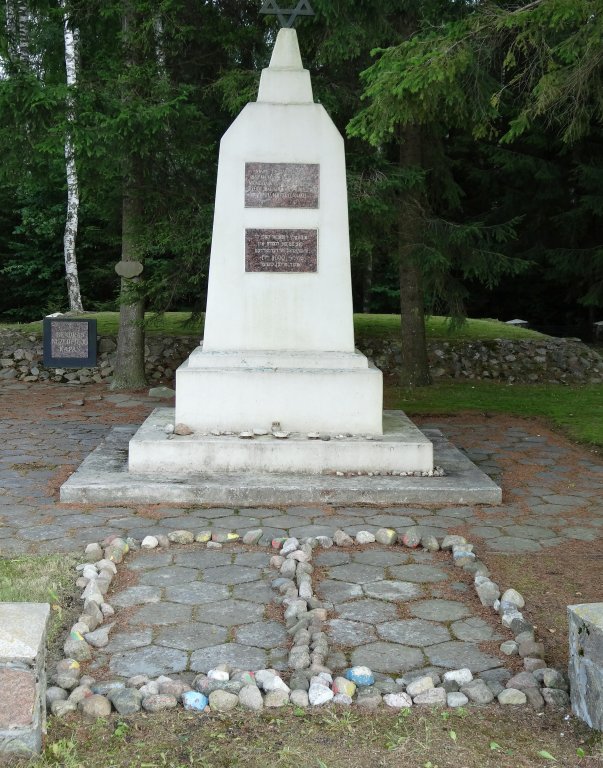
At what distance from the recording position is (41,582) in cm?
462

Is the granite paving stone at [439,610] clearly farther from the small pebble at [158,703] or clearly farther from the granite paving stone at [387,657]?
the small pebble at [158,703]

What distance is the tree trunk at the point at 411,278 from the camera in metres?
12.3

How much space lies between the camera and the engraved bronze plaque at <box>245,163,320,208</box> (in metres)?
7.61

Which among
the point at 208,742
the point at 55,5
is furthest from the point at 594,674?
the point at 55,5

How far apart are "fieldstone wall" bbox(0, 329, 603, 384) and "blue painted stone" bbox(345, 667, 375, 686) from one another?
34.4 feet

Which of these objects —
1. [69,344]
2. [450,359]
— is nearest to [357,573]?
[69,344]

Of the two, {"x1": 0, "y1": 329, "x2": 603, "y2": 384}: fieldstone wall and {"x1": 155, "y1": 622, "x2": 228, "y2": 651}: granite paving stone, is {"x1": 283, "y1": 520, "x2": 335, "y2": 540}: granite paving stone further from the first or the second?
{"x1": 0, "y1": 329, "x2": 603, "y2": 384}: fieldstone wall

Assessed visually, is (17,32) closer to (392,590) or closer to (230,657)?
(392,590)

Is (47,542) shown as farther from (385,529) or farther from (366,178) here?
(366,178)

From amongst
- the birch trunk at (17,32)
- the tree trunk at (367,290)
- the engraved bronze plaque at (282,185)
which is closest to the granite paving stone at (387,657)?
the engraved bronze plaque at (282,185)

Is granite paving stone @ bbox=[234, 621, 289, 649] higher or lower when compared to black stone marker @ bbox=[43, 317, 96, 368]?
lower

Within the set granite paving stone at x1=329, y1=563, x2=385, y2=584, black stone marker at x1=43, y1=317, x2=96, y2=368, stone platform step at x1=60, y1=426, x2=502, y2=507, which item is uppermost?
black stone marker at x1=43, y1=317, x2=96, y2=368

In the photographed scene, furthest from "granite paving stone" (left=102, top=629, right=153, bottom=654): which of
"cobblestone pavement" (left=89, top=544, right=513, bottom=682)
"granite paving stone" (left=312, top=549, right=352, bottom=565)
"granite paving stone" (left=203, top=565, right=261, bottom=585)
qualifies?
"granite paving stone" (left=312, top=549, right=352, bottom=565)

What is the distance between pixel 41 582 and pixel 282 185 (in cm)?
423
